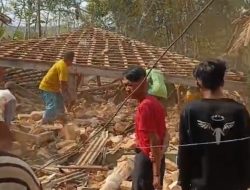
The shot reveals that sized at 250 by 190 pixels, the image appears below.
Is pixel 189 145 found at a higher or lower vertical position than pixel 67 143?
higher

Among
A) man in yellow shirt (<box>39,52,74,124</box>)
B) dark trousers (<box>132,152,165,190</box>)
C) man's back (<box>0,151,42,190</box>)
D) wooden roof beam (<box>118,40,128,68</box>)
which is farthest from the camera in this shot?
wooden roof beam (<box>118,40,128,68</box>)

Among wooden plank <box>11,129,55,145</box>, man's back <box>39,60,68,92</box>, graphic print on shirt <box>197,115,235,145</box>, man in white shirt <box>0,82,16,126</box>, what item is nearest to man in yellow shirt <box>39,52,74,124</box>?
man's back <box>39,60,68,92</box>

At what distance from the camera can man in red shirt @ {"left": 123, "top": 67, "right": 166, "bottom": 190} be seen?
418 centimetres

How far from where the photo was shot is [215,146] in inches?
127

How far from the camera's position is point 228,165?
129 inches

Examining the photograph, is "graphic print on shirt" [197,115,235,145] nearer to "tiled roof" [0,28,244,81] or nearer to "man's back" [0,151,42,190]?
"man's back" [0,151,42,190]

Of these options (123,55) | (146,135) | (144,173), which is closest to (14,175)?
(146,135)

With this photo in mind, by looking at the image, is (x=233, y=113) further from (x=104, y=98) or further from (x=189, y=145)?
(x=104, y=98)

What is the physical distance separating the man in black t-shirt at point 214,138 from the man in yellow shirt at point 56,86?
262 inches

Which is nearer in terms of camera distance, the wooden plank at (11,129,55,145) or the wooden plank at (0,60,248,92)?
the wooden plank at (11,129,55,145)

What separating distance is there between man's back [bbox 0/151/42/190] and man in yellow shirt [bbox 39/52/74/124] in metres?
8.00

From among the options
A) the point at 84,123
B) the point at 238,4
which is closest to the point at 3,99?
the point at 84,123

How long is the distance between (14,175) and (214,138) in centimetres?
169

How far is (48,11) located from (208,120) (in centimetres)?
3024
